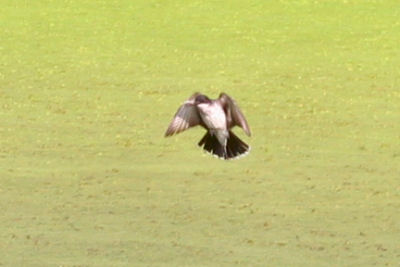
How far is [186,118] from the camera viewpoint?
365 centimetres

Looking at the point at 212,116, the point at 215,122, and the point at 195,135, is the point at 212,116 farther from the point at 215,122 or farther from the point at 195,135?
the point at 195,135

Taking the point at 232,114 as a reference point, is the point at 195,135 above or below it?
below

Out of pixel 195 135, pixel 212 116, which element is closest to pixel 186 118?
pixel 212 116

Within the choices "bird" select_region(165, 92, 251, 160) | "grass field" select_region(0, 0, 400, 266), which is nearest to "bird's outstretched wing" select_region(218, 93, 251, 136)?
"bird" select_region(165, 92, 251, 160)

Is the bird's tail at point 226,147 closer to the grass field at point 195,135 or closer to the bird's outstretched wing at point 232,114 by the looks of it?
the bird's outstretched wing at point 232,114

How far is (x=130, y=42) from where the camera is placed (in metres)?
6.86

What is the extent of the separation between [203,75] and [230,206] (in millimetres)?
1734

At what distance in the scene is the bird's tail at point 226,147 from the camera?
3619mm

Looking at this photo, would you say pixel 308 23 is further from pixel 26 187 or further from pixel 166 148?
pixel 26 187

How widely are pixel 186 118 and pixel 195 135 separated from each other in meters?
1.71

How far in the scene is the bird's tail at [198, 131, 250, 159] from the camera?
11.9 feet

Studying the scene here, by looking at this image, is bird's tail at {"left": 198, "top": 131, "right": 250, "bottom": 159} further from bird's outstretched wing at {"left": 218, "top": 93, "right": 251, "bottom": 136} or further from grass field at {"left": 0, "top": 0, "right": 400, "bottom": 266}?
grass field at {"left": 0, "top": 0, "right": 400, "bottom": 266}

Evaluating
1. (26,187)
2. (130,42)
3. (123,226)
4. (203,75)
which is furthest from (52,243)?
(130,42)

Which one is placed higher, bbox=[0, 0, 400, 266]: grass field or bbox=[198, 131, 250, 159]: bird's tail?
bbox=[198, 131, 250, 159]: bird's tail
